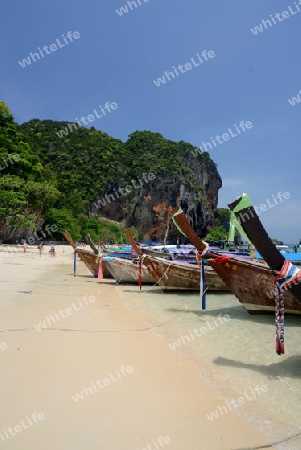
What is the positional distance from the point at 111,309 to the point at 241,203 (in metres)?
5.46

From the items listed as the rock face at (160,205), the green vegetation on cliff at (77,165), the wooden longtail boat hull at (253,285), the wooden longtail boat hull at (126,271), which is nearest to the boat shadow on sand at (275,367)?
the wooden longtail boat hull at (253,285)

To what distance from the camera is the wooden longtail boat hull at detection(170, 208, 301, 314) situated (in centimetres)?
745

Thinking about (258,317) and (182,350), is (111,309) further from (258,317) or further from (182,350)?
(258,317)

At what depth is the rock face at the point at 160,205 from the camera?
7931 cm

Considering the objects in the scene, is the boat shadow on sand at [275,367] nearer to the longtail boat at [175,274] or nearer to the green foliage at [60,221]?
the longtail boat at [175,274]

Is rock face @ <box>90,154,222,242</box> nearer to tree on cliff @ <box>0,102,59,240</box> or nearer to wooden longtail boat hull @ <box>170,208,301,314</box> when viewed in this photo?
tree on cliff @ <box>0,102,59,240</box>

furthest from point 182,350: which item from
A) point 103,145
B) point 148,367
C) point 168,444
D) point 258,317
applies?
point 103,145

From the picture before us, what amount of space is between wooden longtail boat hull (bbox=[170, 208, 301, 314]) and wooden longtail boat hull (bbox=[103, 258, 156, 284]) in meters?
5.34

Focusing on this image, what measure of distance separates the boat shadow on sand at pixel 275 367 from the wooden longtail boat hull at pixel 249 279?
234 centimetres

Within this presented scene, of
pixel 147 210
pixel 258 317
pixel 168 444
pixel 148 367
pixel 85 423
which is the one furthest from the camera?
pixel 147 210

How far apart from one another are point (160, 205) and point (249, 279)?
7581cm

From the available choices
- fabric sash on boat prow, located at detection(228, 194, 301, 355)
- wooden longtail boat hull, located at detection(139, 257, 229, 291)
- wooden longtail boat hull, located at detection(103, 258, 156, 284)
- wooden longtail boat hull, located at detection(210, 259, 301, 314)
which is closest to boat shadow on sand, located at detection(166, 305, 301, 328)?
wooden longtail boat hull, located at detection(210, 259, 301, 314)

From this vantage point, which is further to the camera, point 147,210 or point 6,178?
point 147,210

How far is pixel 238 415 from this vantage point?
3.45 metres
